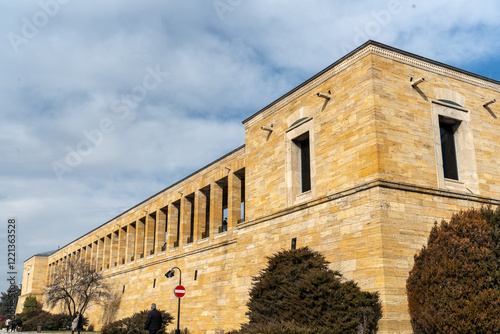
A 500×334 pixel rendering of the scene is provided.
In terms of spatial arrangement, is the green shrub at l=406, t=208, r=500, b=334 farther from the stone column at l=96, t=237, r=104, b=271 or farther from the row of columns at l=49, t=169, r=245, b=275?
the stone column at l=96, t=237, r=104, b=271

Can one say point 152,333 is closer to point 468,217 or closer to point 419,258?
point 419,258

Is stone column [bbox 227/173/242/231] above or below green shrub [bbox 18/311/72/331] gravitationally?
above

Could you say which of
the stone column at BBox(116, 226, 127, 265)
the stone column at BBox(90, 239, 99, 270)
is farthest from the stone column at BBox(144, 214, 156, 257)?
the stone column at BBox(90, 239, 99, 270)

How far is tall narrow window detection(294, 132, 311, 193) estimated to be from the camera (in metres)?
19.1

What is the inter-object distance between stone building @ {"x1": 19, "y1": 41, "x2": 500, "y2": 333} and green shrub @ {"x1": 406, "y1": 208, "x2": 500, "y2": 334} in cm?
80

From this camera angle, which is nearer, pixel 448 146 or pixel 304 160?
pixel 448 146

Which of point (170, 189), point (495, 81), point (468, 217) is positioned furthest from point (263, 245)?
point (170, 189)

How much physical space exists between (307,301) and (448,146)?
7.86 meters

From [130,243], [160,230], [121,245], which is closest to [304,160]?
[160,230]

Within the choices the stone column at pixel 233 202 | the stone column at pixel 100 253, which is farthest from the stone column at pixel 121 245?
the stone column at pixel 233 202

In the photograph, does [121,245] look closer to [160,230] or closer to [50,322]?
[160,230]

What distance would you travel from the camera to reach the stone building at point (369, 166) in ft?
48.4

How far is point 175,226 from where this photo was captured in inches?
1310

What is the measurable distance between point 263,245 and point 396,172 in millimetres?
6577
